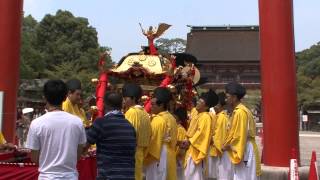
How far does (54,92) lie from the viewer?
11.2 feet

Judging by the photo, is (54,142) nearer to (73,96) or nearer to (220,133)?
(73,96)

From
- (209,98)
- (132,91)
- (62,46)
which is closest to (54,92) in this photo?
(132,91)

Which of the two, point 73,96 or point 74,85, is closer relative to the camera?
point 74,85

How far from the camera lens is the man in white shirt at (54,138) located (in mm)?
3354

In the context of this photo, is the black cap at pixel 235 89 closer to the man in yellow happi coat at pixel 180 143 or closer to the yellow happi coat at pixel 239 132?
the yellow happi coat at pixel 239 132

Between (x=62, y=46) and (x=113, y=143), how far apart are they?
1461 inches

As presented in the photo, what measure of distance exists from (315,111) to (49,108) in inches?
1634

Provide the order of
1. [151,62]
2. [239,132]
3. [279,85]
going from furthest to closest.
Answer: [151,62] < [279,85] < [239,132]

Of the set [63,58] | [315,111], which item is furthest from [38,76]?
[315,111]

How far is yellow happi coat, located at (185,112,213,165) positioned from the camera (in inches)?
258

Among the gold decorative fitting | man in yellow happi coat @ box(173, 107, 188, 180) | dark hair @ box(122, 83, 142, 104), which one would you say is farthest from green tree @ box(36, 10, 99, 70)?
dark hair @ box(122, 83, 142, 104)

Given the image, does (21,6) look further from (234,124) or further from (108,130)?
(108,130)

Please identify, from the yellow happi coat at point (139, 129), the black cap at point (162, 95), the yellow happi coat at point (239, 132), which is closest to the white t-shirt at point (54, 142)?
the yellow happi coat at point (139, 129)

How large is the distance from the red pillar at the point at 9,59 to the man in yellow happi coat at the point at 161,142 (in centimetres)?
428
